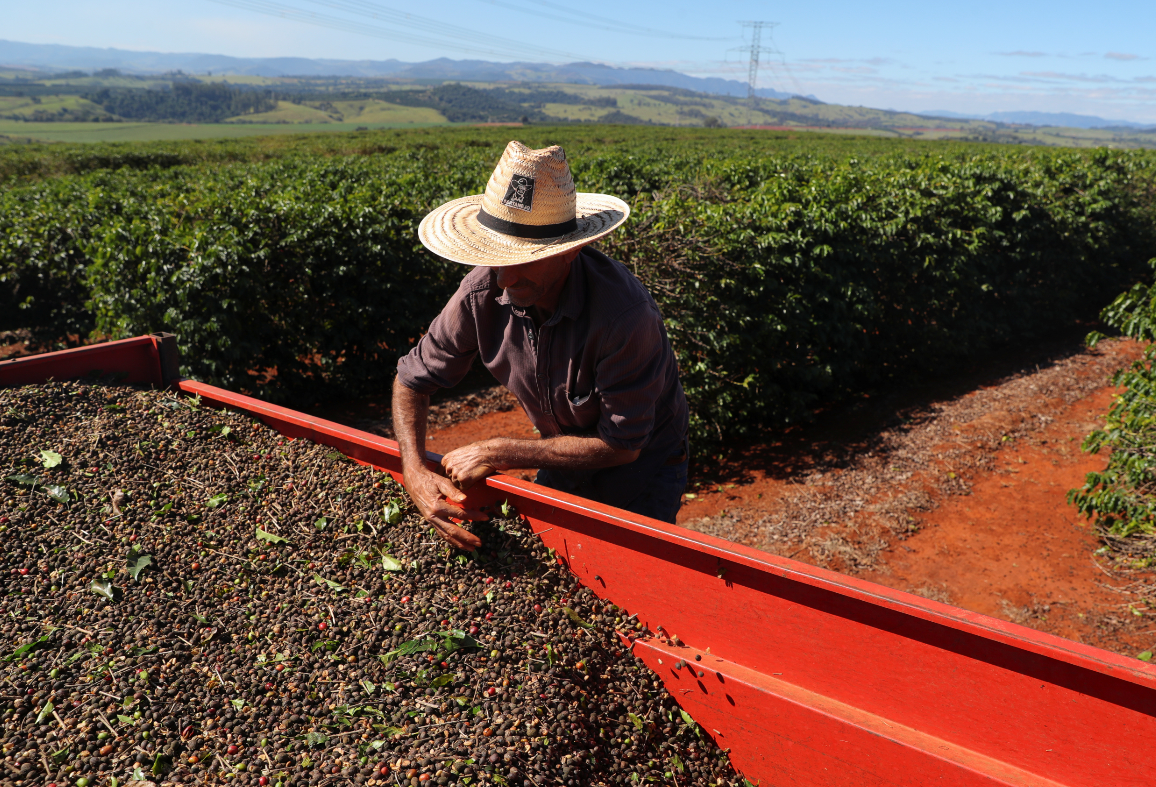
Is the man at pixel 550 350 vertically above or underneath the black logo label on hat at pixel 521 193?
underneath

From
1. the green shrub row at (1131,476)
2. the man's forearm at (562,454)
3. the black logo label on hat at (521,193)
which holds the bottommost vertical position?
the green shrub row at (1131,476)

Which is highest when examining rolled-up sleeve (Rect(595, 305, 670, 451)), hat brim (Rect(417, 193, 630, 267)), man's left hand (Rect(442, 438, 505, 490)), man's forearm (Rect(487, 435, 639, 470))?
hat brim (Rect(417, 193, 630, 267))

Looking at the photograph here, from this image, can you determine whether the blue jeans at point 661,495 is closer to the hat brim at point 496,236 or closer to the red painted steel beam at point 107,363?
the hat brim at point 496,236

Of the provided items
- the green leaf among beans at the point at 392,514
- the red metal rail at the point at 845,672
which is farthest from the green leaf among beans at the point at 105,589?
the red metal rail at the point at 845,672

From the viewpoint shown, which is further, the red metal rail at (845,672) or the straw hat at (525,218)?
the straw hat at (525,218)

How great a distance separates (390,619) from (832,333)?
5938 mm

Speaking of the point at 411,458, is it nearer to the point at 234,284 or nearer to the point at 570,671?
the point at 570,671

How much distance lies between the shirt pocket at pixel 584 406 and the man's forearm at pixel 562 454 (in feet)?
0.31

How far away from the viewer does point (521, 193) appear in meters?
2.08

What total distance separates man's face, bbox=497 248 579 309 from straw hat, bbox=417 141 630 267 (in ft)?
0.20

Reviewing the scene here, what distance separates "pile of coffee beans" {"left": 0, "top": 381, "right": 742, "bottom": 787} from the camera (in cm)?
184

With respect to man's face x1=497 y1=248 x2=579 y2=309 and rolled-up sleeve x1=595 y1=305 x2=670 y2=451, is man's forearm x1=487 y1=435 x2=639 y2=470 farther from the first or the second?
man's face x1=497 y1=248 x2=579 y2=309

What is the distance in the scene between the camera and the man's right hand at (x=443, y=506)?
7.68ft

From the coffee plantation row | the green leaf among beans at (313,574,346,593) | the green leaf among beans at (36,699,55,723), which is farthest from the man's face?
the coffee plantation row
